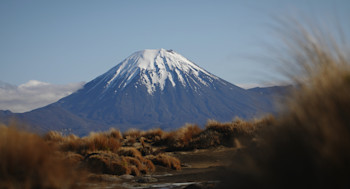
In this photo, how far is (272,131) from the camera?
4.24 metres

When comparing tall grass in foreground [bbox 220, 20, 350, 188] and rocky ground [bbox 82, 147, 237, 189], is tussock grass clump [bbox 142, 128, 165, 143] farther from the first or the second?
tall grass in foreground [bbox 220, 20, 350, 188]

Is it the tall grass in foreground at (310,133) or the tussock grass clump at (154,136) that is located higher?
the tussock grass clump at (154,136)

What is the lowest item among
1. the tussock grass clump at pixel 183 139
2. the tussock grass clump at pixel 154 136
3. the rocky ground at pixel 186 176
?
the rocky ground at pixel 186 176

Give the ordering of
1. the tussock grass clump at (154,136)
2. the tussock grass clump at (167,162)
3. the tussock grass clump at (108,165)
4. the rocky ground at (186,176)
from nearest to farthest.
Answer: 1. the rocky ground at (186,176)
2. the tussock grass clump at (108,165)
3. the tussock grass clump at (167,162)
4. the tussock grass clump at (154,136)

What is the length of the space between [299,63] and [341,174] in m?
1.56

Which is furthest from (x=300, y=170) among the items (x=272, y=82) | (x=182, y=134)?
(x=182, y=134)

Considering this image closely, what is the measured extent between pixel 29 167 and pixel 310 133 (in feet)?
9.90

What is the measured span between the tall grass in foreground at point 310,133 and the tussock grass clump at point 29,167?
78.1 inches

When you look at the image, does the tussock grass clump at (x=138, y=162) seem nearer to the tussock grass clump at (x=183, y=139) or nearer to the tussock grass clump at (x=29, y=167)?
the tussock grass clump at (x=183, y=139)

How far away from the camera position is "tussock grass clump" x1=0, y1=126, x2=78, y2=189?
4.15 m

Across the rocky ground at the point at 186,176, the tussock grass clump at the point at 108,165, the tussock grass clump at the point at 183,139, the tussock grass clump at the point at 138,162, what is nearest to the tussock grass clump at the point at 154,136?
the tussock grass clump at the point at 183,139

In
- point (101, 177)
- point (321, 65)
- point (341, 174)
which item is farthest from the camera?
point (101, 177)

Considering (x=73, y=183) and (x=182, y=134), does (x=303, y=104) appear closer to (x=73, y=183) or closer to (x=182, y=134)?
(x=73, y=183)

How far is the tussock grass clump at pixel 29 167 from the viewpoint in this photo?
4.15 metres
